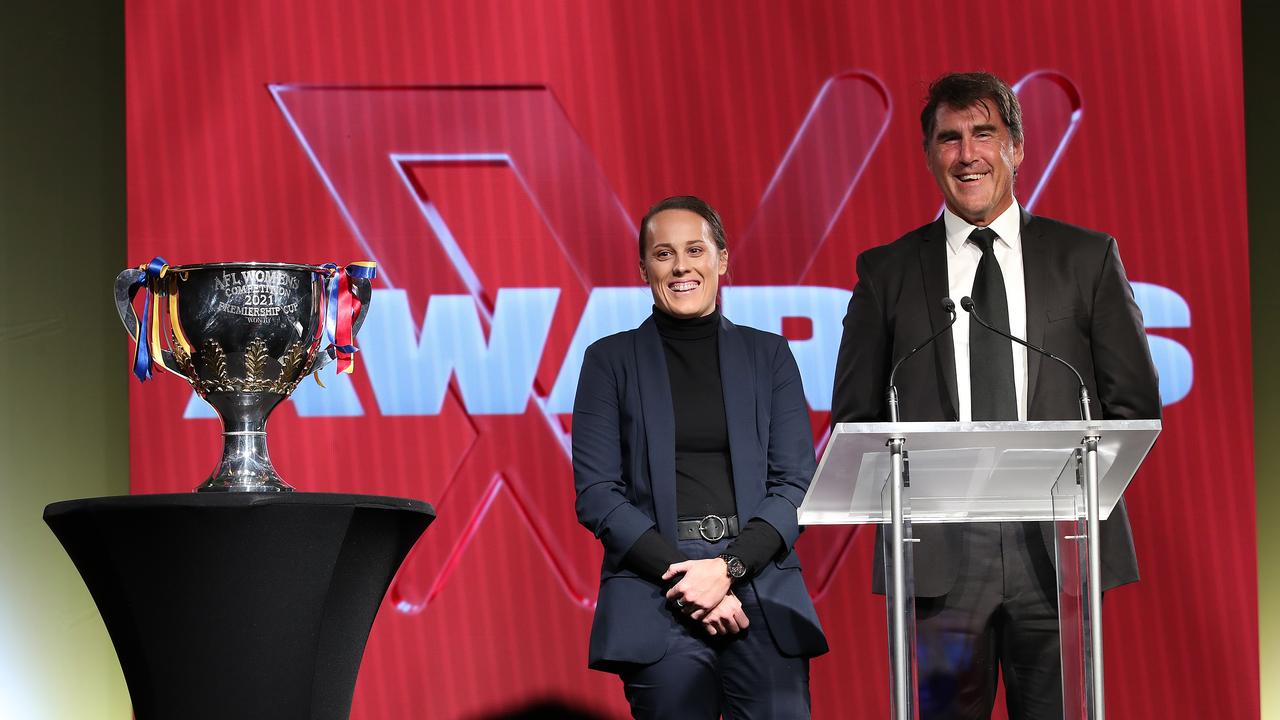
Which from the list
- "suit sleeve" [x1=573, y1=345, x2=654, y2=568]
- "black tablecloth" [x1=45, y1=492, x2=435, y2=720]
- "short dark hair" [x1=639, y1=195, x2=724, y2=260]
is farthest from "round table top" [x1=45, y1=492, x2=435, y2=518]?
"short dark hair" [x1=639, y1=195, x2=724, y2=260]

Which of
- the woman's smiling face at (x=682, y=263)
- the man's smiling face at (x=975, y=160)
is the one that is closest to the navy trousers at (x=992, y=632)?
the woman's smiling face at (x=682, y=263)

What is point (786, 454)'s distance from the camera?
262 centimetres

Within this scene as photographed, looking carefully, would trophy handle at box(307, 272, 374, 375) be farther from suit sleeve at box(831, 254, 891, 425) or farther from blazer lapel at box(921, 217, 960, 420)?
blazer lapel at box(921, 217, 960, 420)

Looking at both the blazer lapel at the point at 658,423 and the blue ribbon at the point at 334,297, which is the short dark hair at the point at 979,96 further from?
the blue ribbon at the point at 334,297

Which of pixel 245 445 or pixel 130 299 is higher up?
pixel 130 299

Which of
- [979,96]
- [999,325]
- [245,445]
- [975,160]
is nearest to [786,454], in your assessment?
[999,325]

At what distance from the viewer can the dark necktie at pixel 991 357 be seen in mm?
2510

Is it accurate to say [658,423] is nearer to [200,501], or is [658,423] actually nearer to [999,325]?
[999,325]

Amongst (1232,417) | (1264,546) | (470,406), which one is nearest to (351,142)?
(470,406)

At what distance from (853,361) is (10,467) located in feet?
8.03

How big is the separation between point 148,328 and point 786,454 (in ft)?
3.96

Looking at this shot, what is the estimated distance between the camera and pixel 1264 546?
3900 mm

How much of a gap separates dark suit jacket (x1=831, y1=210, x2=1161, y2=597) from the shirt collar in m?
0.02

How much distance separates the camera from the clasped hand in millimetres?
2383
